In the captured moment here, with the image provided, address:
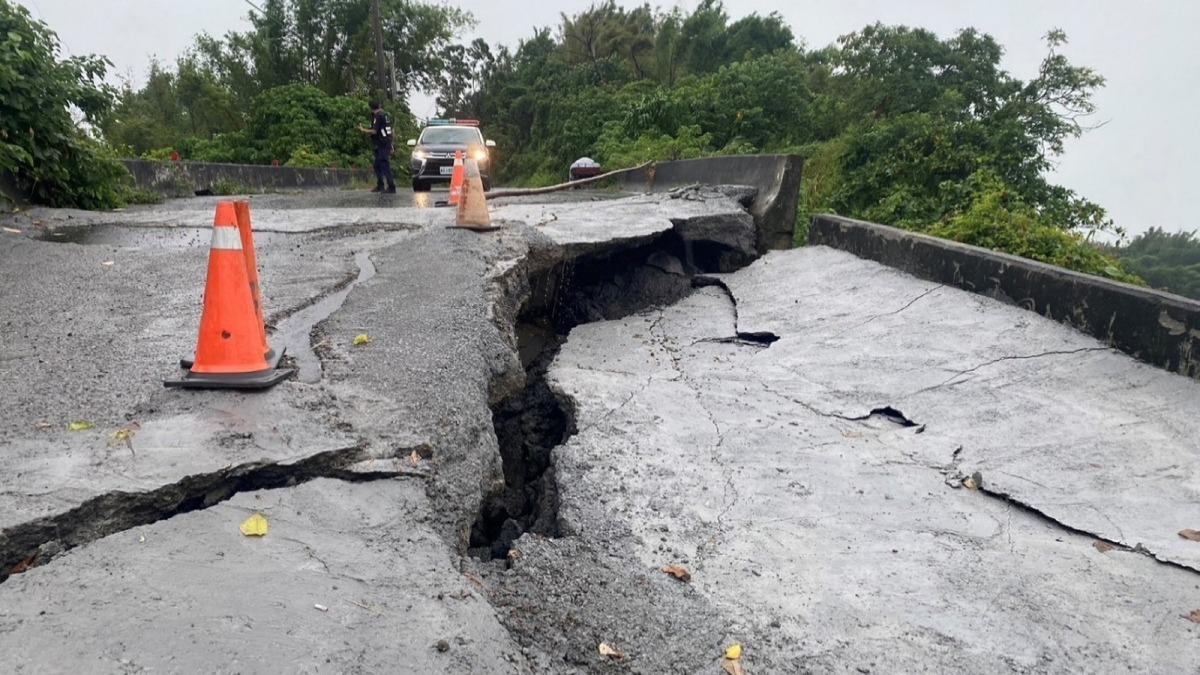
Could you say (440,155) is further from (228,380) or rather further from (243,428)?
(243,428)

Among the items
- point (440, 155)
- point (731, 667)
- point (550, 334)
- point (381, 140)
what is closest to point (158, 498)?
point (731, 667)

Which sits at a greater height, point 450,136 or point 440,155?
point 450,136

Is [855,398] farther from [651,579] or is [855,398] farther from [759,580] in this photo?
[651,579]

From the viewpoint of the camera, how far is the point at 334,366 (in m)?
3.02

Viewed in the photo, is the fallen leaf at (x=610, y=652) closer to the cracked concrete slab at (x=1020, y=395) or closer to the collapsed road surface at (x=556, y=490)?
the collapsed road surface at (x=556, y=490)

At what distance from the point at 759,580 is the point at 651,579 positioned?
0.36 m

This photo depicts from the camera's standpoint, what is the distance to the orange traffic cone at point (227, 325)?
2.74m

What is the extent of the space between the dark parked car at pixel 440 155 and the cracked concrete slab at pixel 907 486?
9.69 m

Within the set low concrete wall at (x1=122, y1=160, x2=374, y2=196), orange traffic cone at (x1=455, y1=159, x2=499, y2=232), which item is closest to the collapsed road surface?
orange traffic cone at (x1=455, y1=159, x2=499, y2=232)

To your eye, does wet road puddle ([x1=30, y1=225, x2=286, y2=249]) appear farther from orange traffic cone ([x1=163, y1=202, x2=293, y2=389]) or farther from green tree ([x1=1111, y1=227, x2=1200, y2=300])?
green tree ([x1=1111, y1=227, x2=1200, y2=300])

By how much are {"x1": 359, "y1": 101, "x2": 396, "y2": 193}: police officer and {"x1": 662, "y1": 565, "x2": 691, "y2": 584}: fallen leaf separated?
1087 cm

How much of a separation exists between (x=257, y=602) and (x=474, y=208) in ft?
15.7

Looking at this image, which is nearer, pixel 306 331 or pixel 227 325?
pixel 227 325

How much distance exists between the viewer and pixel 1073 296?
13.6ft
